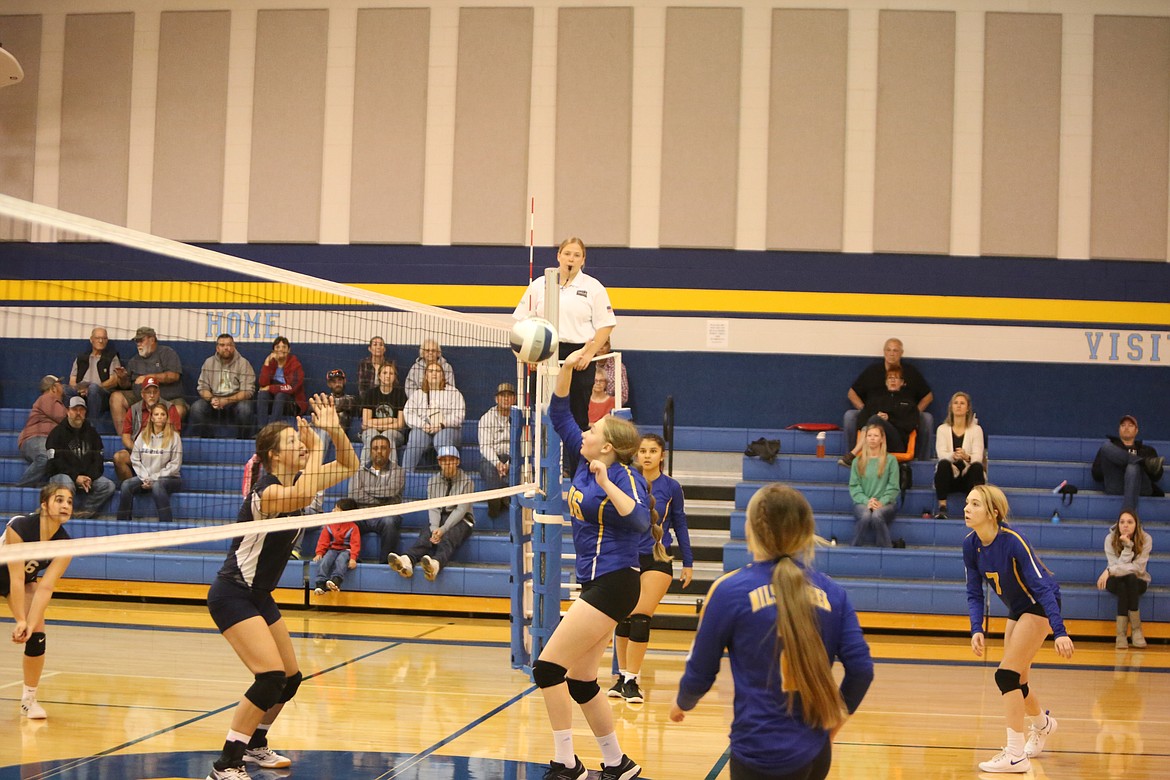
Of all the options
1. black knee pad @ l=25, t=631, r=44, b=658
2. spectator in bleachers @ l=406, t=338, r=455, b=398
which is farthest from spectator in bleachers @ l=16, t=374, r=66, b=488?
spectator in bleachers @ l=406, t=338, r=455, b=398

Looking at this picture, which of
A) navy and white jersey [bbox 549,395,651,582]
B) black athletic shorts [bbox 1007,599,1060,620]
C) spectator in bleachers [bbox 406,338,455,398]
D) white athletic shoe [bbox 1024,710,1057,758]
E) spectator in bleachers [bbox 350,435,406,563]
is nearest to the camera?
navy and white jersey [bbox 549,395,651,582]

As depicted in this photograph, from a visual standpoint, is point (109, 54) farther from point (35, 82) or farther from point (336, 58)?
point (336, 58)

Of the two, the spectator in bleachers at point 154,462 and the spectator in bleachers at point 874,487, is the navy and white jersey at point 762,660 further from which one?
the spectator in bleachers at point 874,487

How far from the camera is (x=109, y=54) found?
47.9ft

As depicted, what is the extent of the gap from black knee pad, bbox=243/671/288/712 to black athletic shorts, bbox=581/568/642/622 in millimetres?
1516

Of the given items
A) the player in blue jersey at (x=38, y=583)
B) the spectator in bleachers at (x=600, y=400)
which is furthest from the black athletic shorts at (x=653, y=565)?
the player in blue jersey at (x=38, y=583)

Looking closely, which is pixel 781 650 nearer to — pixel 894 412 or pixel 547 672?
pixel 547 672

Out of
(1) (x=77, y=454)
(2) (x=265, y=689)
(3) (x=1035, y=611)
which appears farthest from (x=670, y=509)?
(1) (x=77, y=454)

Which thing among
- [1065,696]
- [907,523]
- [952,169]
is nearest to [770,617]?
[1065,696]

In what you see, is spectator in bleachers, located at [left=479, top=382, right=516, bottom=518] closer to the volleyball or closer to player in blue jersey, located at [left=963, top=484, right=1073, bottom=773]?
the volleyball

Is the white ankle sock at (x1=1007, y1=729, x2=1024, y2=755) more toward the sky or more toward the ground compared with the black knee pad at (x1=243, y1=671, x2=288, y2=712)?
more toward the ground

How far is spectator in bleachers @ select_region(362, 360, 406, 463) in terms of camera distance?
8117mm

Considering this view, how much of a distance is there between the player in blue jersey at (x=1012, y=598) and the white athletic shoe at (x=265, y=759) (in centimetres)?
Answer: 381

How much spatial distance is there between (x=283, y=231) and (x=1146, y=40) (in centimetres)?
1116
